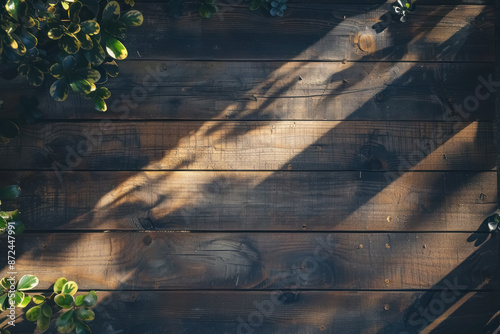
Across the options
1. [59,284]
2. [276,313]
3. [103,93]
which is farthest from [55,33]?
[276,313]

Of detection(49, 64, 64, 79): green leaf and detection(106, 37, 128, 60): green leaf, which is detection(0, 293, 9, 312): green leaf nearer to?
detection(49, 64, 64, 79): green leaf

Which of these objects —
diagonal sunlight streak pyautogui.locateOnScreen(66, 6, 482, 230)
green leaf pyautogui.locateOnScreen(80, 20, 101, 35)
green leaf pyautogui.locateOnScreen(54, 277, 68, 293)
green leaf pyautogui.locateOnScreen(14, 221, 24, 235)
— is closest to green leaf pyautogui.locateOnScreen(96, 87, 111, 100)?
green leaf pyautogui.locateOnScreen(80, 20, 101, 35)

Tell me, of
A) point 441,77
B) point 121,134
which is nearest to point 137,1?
point 121,134

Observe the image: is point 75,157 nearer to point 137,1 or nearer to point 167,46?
point 167,46

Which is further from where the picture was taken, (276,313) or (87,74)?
(276,313)

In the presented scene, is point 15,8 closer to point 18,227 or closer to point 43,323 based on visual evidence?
point 18,227

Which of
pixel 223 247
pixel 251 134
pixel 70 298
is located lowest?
pixel 70 298
